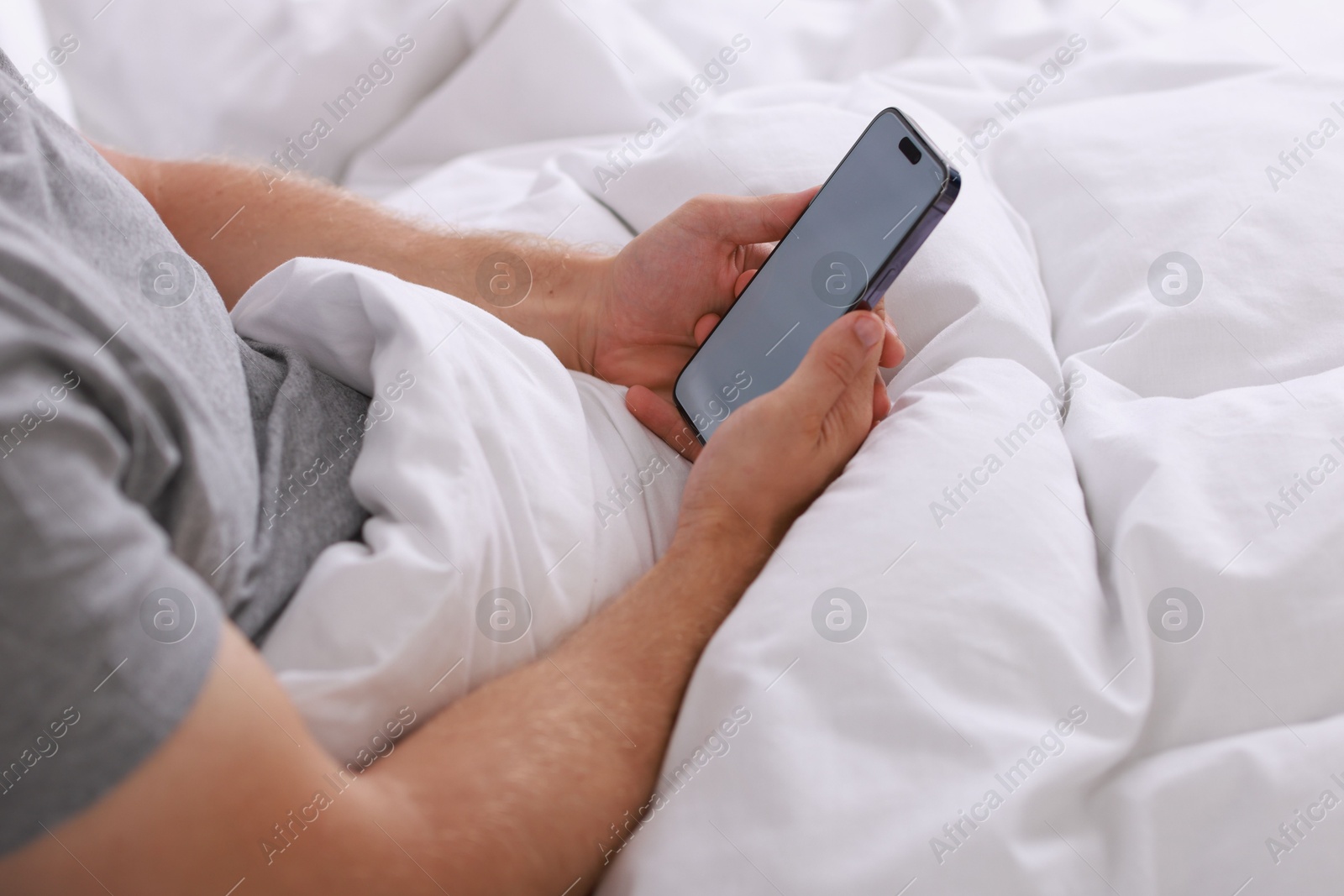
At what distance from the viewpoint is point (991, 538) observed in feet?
1.92

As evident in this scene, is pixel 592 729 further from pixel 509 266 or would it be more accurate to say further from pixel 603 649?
pixel 509 266

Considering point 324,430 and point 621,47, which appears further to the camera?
point 621,47

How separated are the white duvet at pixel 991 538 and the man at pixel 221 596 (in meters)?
0.04

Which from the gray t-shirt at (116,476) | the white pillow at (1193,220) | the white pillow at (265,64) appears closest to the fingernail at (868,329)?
the white pillow at (1193,220)

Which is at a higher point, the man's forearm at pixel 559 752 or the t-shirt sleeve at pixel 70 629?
the t-shirt sleeve at pixel 70 629

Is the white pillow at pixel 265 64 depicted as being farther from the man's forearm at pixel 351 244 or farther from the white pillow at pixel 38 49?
the man's forearm at pixel 351 244

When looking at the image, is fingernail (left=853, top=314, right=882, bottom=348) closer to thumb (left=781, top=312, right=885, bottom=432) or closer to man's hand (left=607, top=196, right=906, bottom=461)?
thumb (left=781, top=312, right=885, bottom=432)

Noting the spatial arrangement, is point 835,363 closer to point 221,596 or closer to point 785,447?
point 785,447

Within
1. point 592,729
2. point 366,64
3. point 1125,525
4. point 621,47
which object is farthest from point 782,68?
point 592,729

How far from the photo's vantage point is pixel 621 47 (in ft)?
4.08

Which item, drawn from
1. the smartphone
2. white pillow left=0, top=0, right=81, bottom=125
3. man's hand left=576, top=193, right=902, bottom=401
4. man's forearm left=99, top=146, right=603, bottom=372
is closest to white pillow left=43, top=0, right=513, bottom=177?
white pillow left=0, top=0, right=81, bottom=125

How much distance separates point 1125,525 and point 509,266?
0.64 m

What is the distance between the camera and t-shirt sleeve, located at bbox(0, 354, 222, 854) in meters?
0.38

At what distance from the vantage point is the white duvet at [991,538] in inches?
19.7
